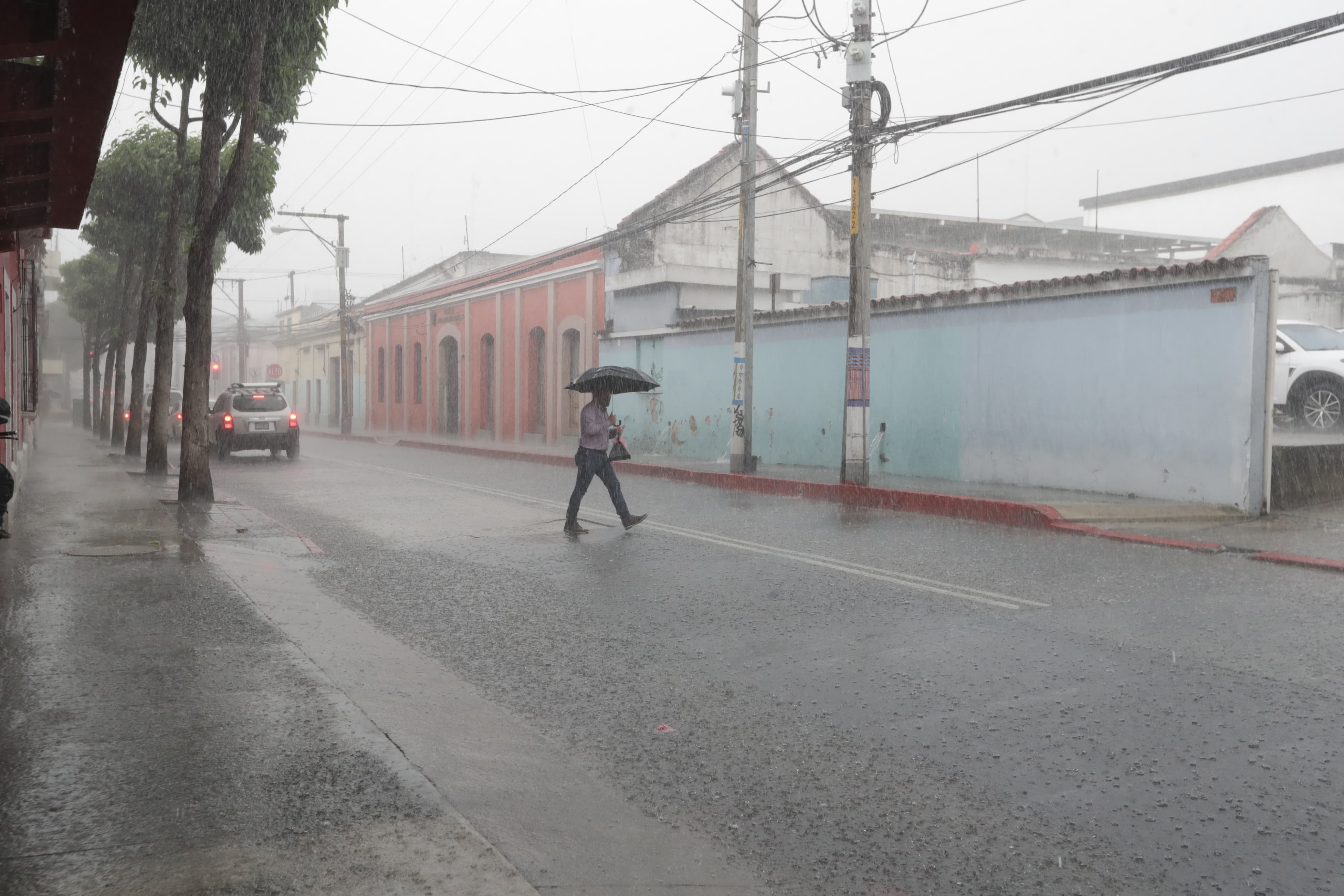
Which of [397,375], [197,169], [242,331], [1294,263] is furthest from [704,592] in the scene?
[242,331]

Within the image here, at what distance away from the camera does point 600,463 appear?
36.8 feet

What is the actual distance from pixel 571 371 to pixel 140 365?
11.9 m

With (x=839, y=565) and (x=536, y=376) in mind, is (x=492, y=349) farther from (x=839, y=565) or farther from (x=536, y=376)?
(x=839, y=565)

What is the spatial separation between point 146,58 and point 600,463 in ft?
27.8

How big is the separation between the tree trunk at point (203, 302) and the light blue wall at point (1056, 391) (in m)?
10.4

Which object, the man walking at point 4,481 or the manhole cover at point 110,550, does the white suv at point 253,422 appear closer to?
the manhole cover at point 110,550

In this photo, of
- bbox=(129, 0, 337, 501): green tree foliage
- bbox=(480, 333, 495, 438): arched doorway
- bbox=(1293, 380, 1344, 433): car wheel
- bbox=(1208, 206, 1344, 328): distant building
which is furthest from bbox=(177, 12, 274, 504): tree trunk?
bbox=(1208, 206, 1344, 328): distant building

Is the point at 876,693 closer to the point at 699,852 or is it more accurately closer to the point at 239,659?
the point at 699,852

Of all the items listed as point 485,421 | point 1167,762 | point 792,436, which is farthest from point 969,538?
point 485,421

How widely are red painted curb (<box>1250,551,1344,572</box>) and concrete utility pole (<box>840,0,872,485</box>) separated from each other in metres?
6.55

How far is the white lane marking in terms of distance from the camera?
743 cm

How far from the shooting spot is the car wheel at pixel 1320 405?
15.3 m

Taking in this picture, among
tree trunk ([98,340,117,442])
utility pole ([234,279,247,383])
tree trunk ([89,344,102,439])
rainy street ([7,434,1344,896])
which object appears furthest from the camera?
utility pole ([234,279,247,383])

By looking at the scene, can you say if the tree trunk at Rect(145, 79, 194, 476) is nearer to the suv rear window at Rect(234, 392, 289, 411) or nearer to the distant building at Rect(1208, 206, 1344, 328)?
the suv rear window at Rect(234, 392, 289, 411)
